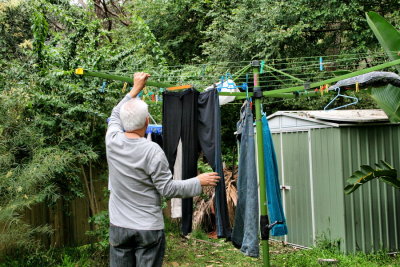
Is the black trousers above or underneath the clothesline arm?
underneath

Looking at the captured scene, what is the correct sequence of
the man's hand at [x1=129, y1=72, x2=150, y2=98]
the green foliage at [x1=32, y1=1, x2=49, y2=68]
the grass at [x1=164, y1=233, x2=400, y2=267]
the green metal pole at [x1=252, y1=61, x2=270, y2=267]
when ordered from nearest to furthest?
the man's hand at [x1=129, y1=72, x2=150, y2=98]
the green metal pole at [x1=252, y1=61, x2=270, y2=267]
the green foliage at [x1=32, y1=1, x2=49, y2=68]
the grass at [x1=164, y1=233, x2=400, y2=267]

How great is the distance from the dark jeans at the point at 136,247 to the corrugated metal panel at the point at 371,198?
4142 mm

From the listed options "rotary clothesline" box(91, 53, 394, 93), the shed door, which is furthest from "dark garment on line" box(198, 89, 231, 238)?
the shed door

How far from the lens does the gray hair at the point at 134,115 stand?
269 cm

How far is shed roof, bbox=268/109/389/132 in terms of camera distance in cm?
609

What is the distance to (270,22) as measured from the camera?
958cm

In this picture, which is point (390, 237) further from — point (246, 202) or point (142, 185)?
point (142, 185)

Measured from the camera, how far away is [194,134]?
360 centimetres

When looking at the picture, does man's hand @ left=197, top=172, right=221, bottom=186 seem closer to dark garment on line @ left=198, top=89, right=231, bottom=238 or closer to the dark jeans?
the dark jeans

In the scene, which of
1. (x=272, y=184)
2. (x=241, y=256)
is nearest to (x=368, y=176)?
(x=272, y=184)

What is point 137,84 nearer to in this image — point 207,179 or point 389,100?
point 207,179

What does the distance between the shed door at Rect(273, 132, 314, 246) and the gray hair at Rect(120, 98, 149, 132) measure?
15.0 feet

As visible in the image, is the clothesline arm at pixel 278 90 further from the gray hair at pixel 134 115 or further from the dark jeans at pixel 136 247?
the dark jeans at pixel 136 247

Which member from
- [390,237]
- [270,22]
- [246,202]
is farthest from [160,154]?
[270,22]
